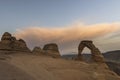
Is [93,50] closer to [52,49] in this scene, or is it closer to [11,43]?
[52,49]

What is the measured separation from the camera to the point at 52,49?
41.6 meters

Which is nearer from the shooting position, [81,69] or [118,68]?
[81,69]

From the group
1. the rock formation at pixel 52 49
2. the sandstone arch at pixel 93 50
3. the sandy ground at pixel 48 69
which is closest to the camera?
the sandy ground at pixel 48 69

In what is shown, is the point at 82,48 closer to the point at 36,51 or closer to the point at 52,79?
the point at 36,51

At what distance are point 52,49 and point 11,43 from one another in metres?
6.10

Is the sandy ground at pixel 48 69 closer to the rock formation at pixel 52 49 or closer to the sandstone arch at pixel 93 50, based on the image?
the rock formation at pixel 52 49

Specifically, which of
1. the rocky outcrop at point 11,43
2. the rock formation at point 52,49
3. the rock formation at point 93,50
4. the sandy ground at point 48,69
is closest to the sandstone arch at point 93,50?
the rock formation at point 93,50

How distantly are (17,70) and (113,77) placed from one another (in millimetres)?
19373

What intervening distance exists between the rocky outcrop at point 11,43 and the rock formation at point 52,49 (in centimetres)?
336

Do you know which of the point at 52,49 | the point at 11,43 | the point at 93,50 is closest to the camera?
the point at 11,43

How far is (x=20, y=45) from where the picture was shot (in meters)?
38.6

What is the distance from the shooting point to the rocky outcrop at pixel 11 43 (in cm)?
3725

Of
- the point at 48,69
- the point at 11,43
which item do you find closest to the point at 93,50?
the point at 11,43

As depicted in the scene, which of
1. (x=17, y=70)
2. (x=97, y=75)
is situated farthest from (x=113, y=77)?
(x=17, y=70)
